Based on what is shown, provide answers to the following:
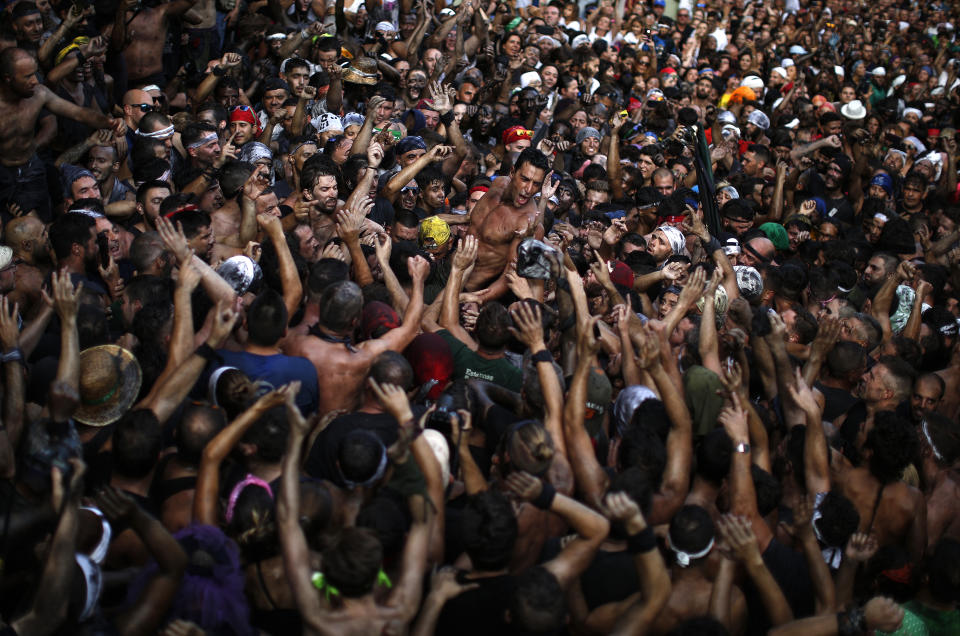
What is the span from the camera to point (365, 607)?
3107 millimetres

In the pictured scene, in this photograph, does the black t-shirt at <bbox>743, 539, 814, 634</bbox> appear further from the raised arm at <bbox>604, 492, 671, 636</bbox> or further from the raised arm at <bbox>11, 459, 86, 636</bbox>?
the raised arm at <bbox>11, 459, 86, 636</bbox>

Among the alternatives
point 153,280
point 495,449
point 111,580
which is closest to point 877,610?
point 495,449

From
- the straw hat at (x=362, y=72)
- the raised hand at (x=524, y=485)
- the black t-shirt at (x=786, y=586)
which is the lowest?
the straw hat at (x=362, y=72)

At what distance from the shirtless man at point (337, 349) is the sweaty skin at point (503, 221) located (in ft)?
7.68

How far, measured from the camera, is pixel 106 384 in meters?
4.05

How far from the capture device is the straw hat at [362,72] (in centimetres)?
990

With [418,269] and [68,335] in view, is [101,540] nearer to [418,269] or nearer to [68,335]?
[68,335]

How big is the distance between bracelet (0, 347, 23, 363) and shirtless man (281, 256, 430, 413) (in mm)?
1273

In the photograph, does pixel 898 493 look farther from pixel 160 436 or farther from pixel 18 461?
pixel 18 461

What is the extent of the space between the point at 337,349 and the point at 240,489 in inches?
50.8

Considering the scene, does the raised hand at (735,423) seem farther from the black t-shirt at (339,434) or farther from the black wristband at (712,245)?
the black wristband at (712,245)

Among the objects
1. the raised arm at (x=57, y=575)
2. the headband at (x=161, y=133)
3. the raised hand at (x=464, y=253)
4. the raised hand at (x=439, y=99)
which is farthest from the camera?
the raised hand at (x=439, y=99)

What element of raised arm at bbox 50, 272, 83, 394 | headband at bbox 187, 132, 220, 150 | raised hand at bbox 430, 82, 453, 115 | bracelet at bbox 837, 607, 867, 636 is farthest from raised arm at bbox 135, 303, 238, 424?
raised hand at bbox 430, 82, 453, 115

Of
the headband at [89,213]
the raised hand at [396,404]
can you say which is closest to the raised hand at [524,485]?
the raised hand at [396,404]
